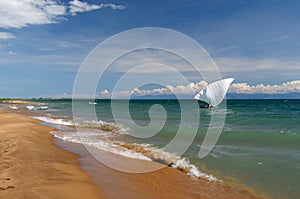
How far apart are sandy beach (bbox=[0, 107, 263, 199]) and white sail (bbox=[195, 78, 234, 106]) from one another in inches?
1275

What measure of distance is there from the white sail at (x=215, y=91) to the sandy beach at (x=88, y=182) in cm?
3238

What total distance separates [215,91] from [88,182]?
121 feet

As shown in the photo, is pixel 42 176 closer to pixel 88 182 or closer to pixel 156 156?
pixel 88 182

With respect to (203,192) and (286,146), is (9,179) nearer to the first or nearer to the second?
(203,192)

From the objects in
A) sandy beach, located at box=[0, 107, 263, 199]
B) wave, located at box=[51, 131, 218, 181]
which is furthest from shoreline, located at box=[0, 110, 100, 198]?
wave, located at box=[51, 131, 218, 181]

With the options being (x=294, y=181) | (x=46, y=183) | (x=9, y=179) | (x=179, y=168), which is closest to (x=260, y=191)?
(x=294, y=181)

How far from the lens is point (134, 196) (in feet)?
20.2

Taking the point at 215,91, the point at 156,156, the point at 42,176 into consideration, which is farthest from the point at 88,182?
the point at 215,91

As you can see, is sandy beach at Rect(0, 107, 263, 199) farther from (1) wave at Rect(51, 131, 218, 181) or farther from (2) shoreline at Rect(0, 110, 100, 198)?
(1) wave at Rect(51, 131, 218, 181)

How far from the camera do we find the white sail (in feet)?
128

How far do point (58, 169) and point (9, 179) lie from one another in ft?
5.43

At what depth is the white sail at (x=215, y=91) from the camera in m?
39.2

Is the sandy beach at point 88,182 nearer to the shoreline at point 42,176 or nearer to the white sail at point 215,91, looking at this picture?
the shoreline at point 42,176

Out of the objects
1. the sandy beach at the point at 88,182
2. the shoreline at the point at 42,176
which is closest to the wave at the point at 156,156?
the sandy beach at the point at 88,182
